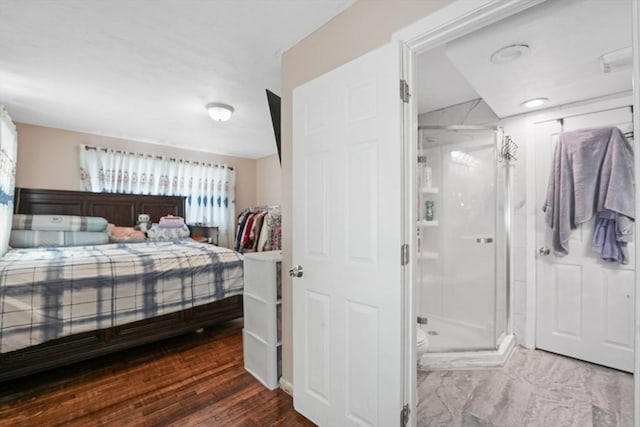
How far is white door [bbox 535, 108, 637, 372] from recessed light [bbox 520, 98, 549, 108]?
23 cm

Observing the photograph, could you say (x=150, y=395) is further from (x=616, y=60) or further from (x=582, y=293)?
(x=616, y=60)

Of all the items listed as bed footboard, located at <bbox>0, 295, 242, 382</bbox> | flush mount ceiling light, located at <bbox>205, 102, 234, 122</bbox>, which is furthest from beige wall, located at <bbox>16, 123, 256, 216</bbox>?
bed footboard, located at <bbox>0, 295, 242, 382</bbox>

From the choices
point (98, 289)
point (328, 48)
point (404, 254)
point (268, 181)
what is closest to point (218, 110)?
point (328, 48)

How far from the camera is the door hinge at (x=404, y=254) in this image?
1279 mm

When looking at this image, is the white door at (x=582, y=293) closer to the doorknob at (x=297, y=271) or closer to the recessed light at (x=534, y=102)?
the recessed light at (x=534, y=102)

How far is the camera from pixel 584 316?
235 cm

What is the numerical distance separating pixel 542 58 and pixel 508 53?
233 mm

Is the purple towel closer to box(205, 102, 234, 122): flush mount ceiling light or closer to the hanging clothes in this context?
box(205, 102, 234, 122): flush mount ceiling light

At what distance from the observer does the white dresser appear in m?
2.03

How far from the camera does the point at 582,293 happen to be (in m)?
2.36

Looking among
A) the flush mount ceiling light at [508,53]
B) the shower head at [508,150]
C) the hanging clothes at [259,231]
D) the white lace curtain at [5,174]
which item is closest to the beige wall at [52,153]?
the white lace curtain at [5,174]

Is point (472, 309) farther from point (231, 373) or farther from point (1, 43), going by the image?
point (1, 43)

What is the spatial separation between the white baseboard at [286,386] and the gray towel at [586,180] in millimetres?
2447

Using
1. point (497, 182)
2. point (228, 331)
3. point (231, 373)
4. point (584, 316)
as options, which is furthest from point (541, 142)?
point (228, 331)
